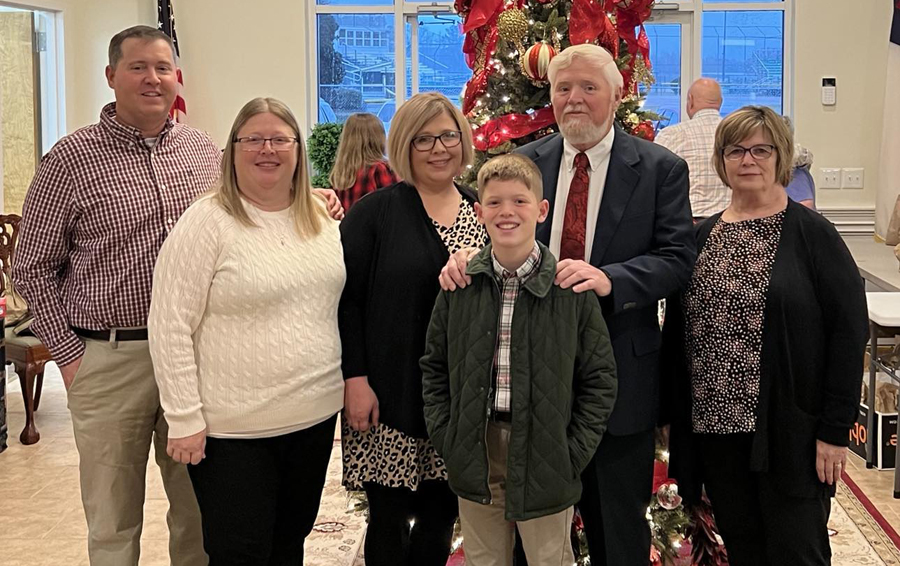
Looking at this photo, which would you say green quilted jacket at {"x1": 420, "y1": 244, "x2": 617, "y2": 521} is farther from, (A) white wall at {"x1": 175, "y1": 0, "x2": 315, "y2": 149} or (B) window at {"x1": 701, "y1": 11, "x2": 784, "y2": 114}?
(B) window at {"x1": 701, "y1": 11, "x2": 784, "y2": 114}

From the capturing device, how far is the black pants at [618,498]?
242 centimetres

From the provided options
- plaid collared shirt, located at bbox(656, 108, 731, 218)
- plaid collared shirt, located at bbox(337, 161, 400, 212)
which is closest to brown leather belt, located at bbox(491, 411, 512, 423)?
plaid collared shirt, located at bbox(337, 161, 400, 212)

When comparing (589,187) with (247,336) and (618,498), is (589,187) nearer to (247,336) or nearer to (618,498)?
(618,498)

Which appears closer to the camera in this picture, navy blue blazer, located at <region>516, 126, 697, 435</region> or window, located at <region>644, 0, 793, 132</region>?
navy blue blazer, located at <region>516, 126, 697, 435</region>

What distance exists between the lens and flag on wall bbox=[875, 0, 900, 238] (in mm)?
7074

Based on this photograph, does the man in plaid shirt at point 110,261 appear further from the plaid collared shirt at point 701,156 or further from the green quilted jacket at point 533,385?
the plaid collared shirt at point 701,156

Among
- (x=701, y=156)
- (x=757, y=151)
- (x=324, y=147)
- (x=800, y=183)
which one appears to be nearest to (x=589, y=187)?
(x=757, y=151)

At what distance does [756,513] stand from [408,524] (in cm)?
92

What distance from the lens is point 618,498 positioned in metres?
2.43

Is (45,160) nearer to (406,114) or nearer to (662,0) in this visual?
(406,114)

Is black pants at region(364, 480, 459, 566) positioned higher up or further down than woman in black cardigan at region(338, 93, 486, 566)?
further down

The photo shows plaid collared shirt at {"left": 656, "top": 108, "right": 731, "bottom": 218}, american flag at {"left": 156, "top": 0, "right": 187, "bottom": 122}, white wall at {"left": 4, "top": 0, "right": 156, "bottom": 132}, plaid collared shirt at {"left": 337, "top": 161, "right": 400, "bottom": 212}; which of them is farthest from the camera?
american flag at {"left": 156, "top": 0, "right": 187, "bottom": 122}

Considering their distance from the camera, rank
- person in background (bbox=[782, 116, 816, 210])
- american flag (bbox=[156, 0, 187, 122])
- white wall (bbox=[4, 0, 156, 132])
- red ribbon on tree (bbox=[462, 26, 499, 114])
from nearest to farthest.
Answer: red ribbon on tree (bbox=[462, 26, 499, 114]) < person in background (bbox=[782, 116, 816, 210]) < white wall (bbox=[4, 0, 156, 132]) < american flag (bbox=[156, 0, 187, 122])

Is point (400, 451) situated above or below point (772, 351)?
below
